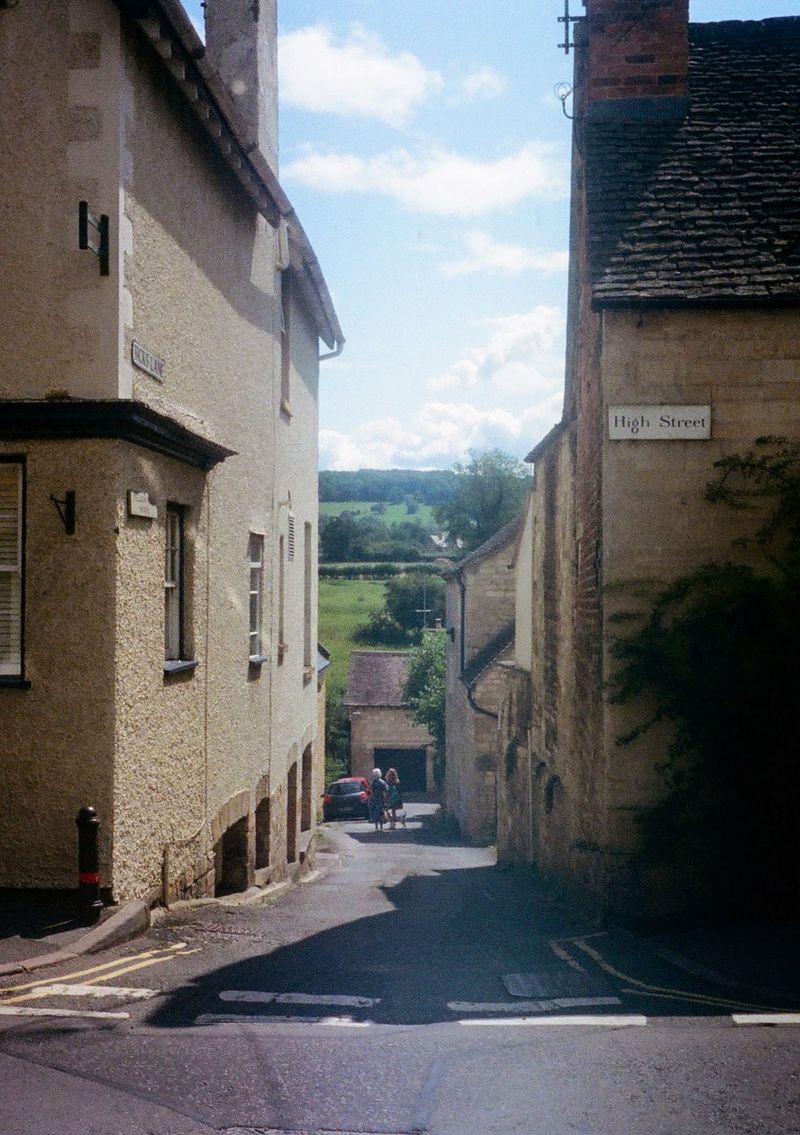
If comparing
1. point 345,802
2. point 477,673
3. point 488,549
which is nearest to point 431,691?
point 345,802

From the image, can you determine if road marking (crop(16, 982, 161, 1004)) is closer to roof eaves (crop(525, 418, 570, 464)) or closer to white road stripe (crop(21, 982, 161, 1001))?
white road stripe (crop(21, 982, 161, 1001))

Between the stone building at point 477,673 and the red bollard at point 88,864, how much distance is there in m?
22.0

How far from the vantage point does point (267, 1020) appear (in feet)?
20.2

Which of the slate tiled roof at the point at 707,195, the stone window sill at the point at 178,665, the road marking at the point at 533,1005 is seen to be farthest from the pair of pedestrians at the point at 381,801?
the road marking at the point at 533,1005

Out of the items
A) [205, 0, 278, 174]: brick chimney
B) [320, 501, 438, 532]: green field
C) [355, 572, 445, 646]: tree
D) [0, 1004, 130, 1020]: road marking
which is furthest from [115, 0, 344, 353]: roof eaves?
[320, 501, 438, 532]: green field

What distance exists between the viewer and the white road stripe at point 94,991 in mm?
6418

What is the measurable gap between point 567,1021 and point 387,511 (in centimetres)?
12902

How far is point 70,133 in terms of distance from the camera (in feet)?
27.5

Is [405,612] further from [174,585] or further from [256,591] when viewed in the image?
[174,585]

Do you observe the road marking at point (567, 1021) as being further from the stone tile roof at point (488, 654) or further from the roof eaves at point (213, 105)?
the stone tile roof at point (488, 654)

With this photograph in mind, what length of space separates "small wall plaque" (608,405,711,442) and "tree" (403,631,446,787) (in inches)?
1416

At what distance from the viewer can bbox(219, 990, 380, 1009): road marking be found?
660cm

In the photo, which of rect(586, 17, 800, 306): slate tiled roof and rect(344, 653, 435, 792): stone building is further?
rect(344, 653, 435, 792): stone building

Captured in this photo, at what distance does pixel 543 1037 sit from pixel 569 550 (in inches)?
305
